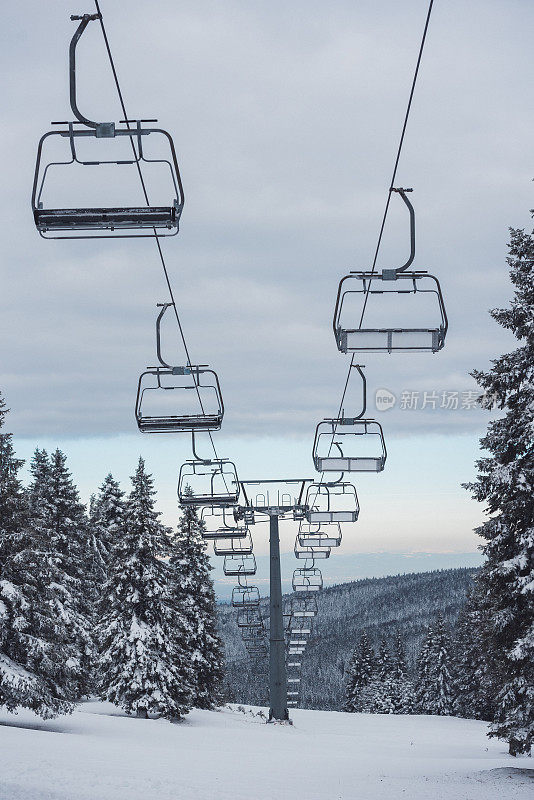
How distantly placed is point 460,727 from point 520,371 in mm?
41173

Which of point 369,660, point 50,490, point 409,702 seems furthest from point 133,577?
point 369,660

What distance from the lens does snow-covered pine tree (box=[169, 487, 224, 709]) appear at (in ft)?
166

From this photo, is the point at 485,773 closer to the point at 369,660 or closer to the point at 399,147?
the point at 399,147

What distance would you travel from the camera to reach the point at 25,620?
94.4 ft

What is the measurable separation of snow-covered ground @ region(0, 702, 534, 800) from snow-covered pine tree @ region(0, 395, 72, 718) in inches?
47.5

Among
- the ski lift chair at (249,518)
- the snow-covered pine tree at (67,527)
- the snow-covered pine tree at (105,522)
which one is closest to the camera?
the ski lift chair at (249,518)

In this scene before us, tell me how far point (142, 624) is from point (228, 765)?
18.6m

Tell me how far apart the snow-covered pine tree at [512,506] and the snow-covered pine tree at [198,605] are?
30731 millimetres

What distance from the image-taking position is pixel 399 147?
32.6ft

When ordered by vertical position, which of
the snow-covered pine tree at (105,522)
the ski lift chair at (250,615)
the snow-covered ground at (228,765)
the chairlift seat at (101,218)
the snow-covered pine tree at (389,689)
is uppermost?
the snow-covered pine tree at (105,522)

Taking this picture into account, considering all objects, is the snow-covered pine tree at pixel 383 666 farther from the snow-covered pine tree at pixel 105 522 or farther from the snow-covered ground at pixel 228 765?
the snow-covered ground at pixel 228 765

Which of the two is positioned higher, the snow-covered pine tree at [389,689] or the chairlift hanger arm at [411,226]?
the chairlift hanger arm at [411,226]

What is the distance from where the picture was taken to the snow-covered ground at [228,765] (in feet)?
60.8

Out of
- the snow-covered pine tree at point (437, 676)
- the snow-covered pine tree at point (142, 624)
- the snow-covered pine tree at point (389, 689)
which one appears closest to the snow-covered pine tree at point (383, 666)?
the snow-covered pine tree at point (389, 689)
